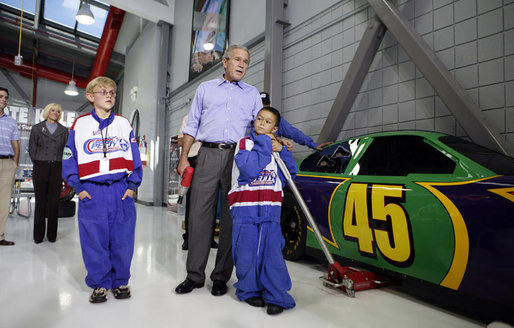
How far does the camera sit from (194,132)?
87.7 inches

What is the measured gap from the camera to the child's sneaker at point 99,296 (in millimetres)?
1892

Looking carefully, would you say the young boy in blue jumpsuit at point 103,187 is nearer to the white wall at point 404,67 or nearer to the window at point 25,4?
the white wall at point 404,67

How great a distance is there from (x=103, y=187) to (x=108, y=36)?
32.3ft

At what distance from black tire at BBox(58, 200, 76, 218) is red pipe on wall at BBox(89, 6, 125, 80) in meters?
5.91

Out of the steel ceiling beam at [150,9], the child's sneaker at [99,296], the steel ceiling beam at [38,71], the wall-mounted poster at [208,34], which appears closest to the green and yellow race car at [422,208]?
the child's sneaker at [99,296]

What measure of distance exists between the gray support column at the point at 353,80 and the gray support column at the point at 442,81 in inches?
6.9

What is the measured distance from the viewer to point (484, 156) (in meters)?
1.87

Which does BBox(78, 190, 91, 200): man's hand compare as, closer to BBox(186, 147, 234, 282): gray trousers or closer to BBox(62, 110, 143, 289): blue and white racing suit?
BBox(62, 110, 143, 289): blue and white racing suit

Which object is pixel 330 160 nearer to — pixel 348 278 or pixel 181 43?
pixel 348 278

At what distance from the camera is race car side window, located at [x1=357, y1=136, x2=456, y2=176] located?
193 cm

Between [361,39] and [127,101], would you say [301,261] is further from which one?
[127,101]

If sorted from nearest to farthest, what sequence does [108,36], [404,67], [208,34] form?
1. [404,67]
2. [208,34]
3. [108,36]

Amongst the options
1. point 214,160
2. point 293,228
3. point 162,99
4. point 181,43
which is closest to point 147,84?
point 162,99

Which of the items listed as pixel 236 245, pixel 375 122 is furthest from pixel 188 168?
pixel 375 122
